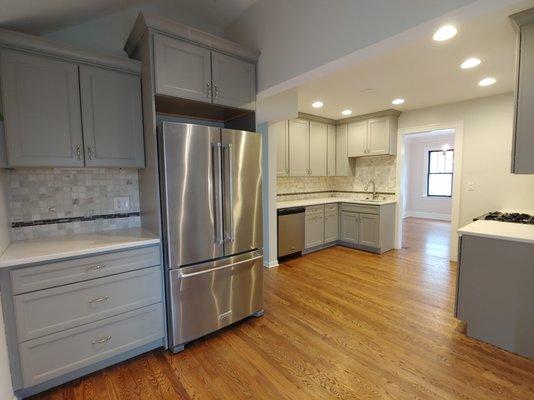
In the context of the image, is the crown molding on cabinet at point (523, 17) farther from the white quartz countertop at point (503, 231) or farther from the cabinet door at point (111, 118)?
the cabinet door at point (111, 118)

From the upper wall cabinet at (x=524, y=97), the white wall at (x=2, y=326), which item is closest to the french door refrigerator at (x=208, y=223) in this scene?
the white wall at (x=2, y=326)

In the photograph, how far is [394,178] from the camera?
16.0 ft

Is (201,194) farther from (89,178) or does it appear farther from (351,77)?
(351,77)

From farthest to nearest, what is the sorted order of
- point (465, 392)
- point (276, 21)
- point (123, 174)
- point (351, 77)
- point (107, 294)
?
point (351, 77) < point (123, 174) < point (276, 21) < point (107, 294) < point (465, 392)

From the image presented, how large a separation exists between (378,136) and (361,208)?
4.41ft

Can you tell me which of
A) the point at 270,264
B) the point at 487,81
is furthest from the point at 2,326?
the point at 487,81

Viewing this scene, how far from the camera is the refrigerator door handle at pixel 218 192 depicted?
6.87 feet

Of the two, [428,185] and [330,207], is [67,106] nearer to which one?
[330,207]

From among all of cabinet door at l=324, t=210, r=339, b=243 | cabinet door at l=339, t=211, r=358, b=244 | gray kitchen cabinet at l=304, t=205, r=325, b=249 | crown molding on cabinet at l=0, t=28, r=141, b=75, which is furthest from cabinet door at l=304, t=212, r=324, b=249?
crown molding on cabinet at l=0, t=28, r=141, b=75

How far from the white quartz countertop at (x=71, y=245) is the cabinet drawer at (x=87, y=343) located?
0.51 metres

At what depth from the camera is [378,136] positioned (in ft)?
15.5

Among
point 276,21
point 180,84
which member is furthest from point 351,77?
point 180,84

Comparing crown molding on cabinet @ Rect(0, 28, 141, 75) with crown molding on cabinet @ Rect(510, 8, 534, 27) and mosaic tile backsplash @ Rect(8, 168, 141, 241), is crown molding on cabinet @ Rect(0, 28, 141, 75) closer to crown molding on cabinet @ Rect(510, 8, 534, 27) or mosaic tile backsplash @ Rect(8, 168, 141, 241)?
mosaic tile backsplash @ Rect(8, 168, 141, 241)

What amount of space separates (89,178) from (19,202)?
1.59 feet
